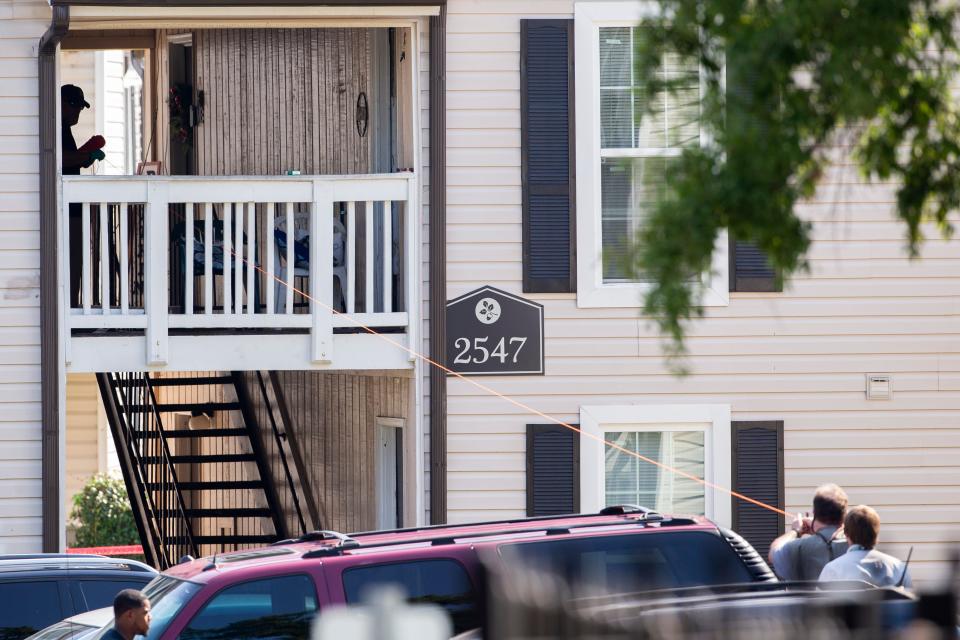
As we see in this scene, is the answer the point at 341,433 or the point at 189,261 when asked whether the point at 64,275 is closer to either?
the point at 189,261

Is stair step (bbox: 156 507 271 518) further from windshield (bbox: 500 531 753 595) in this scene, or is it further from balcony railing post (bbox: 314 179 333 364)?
windshield (bbox: 500 531 753 595)

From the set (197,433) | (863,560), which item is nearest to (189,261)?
(197,433)

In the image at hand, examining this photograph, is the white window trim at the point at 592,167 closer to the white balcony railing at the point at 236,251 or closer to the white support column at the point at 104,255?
the white balcony railing at the point at 236,251

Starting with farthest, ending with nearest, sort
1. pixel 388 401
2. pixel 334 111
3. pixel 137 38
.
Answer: pixel 137 38 → pixel 334 111 → pixel 388 401

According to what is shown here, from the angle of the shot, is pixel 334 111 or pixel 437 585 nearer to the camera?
pixel 437 585

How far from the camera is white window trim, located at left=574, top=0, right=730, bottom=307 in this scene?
445 inches

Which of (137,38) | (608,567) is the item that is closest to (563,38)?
(608,567)

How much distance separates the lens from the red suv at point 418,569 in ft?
22.6

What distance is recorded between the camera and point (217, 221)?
13047mm

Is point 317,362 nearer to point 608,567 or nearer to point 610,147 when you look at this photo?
point 610,147

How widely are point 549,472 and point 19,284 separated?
178 inches

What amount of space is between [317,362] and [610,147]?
2993 millimetres

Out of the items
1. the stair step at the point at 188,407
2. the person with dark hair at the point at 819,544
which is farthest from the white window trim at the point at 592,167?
the stair step at the point at 188,407

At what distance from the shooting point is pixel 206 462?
51.7 ft
